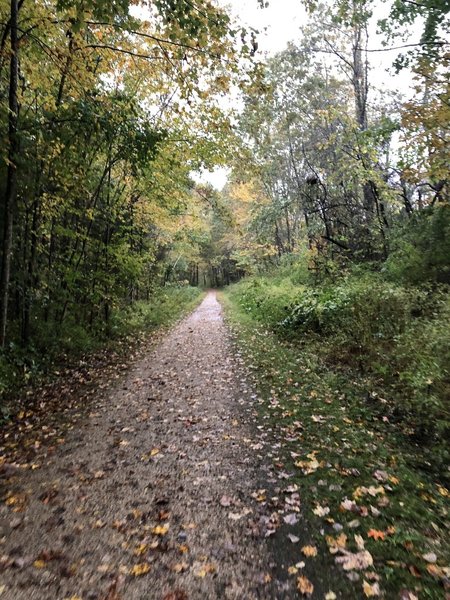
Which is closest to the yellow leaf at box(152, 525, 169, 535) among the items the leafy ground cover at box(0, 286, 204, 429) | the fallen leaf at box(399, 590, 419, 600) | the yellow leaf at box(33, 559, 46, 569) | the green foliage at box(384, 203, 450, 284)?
the yellow leaf at box(33, 559, 46, 569)

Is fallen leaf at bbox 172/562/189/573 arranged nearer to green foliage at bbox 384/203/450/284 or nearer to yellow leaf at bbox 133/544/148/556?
yellow leaf at bbox 133/544/148/556

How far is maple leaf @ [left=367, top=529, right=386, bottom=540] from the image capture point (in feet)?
9.66

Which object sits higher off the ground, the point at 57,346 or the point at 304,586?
the point at 57,346

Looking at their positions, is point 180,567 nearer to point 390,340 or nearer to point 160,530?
point 160,530

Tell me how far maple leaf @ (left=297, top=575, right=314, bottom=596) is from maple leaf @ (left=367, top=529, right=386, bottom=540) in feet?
2.31

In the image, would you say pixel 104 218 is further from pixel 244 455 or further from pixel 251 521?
pixel 251 521

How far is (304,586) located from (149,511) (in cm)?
158

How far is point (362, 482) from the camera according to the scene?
12.2ft

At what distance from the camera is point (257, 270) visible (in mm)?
27891

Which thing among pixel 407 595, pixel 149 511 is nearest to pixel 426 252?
pixel 407 595

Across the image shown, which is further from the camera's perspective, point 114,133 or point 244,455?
point 114,133

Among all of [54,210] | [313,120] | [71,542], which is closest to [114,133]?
[54,210]

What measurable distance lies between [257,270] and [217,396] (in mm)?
21854

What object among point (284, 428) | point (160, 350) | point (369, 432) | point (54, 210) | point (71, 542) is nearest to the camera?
point (71, 542)
